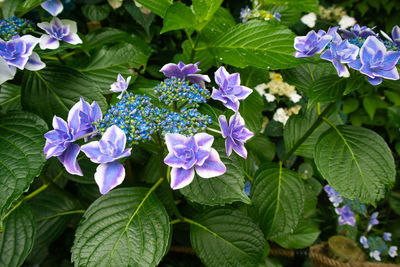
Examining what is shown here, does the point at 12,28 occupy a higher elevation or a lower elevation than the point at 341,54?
lower

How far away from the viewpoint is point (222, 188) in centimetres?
75

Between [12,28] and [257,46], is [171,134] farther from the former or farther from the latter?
[12,28]

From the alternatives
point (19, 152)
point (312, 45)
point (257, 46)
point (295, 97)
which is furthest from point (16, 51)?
point (295, 97)

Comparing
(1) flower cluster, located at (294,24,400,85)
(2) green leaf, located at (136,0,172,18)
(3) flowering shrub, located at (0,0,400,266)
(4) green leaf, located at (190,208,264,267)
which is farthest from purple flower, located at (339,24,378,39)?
(4) green leaf, located at (190,208,264,267)

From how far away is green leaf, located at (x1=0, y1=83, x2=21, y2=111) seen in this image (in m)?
1.12

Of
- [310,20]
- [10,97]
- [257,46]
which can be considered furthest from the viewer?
[310,20]

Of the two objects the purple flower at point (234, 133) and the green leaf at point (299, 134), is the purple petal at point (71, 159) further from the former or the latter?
the green leaf at point (299, 134)

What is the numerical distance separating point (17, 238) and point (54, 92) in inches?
15.9

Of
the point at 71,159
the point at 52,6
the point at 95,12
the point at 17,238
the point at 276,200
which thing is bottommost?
the point at 17,238

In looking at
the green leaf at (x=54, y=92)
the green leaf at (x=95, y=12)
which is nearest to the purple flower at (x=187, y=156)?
the green leaf at (x=54, y=92)

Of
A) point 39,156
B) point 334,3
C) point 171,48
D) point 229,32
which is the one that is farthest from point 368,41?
point 334,3

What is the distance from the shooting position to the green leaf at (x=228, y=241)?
976 mm

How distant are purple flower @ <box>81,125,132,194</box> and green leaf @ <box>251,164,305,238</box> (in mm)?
563

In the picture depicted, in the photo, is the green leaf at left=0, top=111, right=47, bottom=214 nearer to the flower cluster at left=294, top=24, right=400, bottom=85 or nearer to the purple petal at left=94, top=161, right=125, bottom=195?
the purple petal at left=94, top=161, right=125, bottom=195
